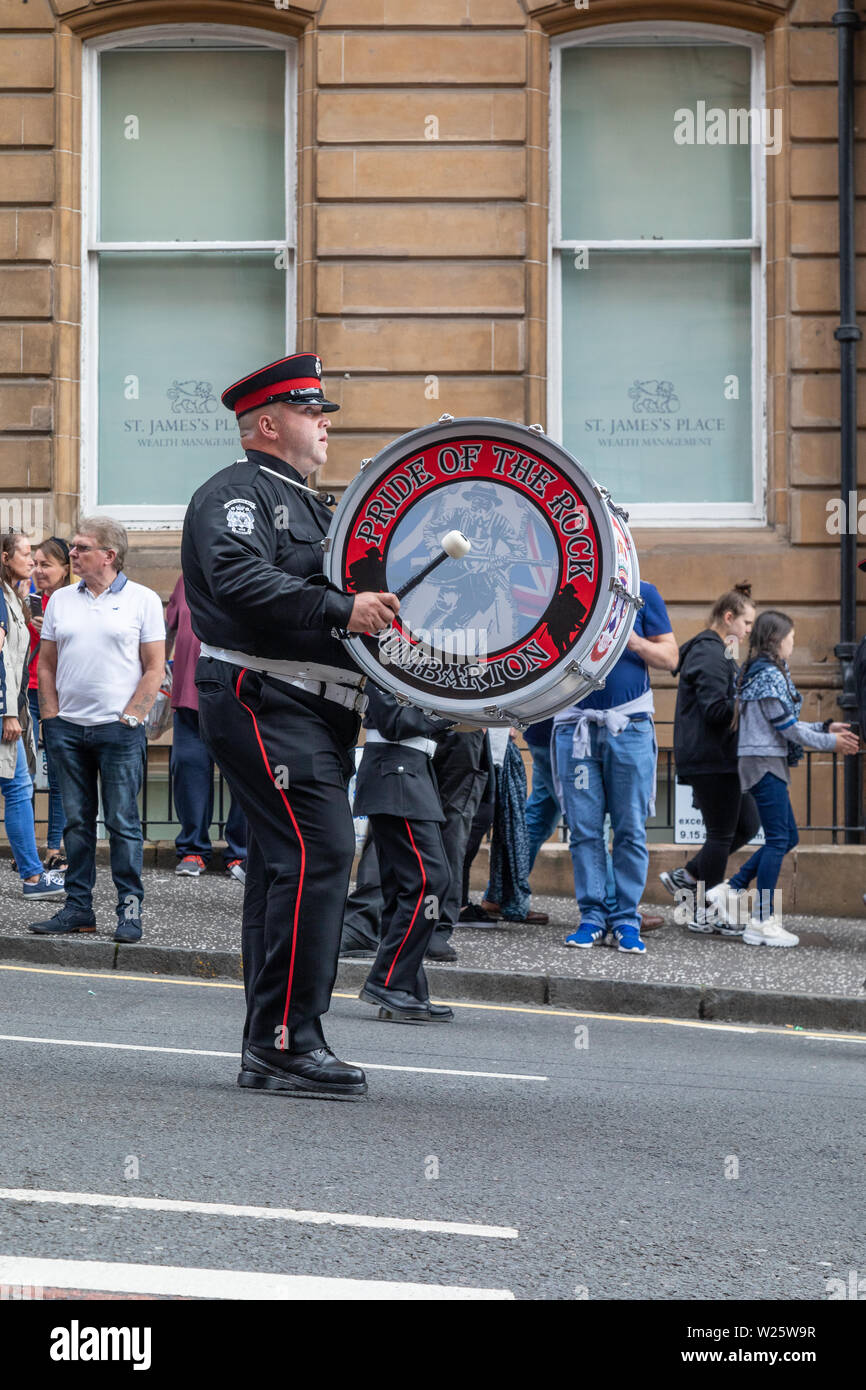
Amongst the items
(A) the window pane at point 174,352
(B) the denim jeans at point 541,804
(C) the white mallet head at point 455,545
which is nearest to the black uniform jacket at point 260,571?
(C) the white mallet head at point 455,545

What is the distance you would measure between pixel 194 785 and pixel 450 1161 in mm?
6524

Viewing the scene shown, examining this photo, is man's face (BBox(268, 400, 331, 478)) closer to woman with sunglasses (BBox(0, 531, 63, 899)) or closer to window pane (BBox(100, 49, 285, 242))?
woman with sunglasses (BBox(0, 531, 63, 899))

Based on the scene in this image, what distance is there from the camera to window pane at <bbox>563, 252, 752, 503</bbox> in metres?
14.6

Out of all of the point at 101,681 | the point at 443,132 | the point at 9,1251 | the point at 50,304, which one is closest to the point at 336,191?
the point at 443,132

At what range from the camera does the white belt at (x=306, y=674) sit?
17.5 feet

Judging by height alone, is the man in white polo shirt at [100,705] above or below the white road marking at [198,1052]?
above

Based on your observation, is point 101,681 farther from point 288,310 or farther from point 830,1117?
point 288,310

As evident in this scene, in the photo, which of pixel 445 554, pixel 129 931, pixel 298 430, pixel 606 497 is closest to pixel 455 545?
pixel 445 554

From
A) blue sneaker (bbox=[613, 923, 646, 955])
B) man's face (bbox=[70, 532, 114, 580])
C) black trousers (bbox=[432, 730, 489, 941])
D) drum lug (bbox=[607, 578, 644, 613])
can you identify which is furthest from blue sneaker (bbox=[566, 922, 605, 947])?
drum lug (bbox=[607, 578, 644, 613])

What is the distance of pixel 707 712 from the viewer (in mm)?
10211

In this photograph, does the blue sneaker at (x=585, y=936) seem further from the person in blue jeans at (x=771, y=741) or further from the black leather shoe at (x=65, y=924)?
the black leather shoe at (x=65, y=924)

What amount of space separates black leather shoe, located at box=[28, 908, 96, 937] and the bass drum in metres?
4.17

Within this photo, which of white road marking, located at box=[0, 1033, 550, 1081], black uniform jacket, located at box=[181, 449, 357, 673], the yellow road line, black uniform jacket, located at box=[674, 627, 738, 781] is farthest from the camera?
black uniform jacket, located at box=[674, 627, 738, 781]

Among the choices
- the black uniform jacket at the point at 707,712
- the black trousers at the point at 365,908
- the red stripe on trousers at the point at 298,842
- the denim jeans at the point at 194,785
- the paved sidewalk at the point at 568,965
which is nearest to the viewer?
the red stripe on trousers at the point at 298,842
